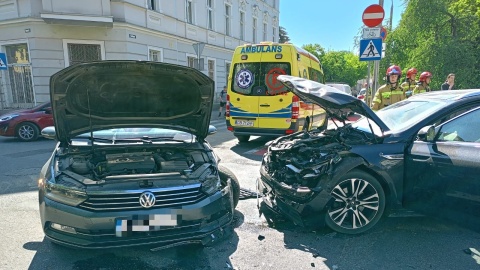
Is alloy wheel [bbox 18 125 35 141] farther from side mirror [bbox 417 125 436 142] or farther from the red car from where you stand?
side mirror [bbox 417 125 436 142]

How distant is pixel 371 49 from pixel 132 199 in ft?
21.0

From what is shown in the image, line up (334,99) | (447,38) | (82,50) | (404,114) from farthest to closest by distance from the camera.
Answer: (447,38) < (82,50) < (404,114) < (334,99)

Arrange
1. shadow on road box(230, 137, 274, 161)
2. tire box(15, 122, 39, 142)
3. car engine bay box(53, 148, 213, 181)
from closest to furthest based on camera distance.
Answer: car engine bay box(53, 148, 213, 181) < shadow on road box(230, 137, 274, 161) < tire box(15, 122, 39, 142)

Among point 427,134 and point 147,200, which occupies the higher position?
point 427,134

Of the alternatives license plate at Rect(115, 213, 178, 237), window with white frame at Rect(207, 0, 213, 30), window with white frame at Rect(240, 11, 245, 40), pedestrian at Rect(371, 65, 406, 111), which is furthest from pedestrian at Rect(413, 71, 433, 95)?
window with white frame at Rect(240, 11, 245, 40)

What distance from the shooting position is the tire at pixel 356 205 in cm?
308

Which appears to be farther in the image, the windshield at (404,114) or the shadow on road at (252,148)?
the shadow on road at (252,148)

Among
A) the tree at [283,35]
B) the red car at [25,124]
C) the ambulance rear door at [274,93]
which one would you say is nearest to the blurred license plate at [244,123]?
the ambulance rear door at [274,93]

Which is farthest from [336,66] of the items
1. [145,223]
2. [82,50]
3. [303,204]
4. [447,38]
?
[145,223]

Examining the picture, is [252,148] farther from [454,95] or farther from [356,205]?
[454,95]

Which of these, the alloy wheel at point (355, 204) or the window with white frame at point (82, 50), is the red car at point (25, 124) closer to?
the window with white frame at point (82, 50)

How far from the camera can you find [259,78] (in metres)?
7.36

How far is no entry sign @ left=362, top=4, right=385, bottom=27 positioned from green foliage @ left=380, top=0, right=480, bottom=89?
8.04 meters

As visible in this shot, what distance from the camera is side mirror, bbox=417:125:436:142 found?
2.89 meters
